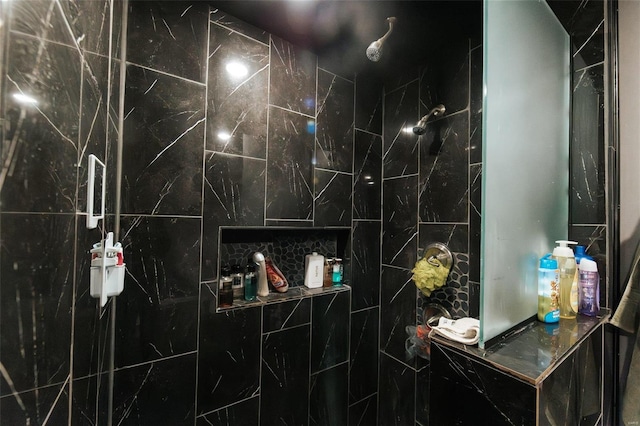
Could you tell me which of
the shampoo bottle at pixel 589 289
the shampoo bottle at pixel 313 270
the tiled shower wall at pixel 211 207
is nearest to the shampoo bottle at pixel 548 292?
the shampoo bottle at pixel 589 289

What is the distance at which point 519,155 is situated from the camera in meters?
0.69

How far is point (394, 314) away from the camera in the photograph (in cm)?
154

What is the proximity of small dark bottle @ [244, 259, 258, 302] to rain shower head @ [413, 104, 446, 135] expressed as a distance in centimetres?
118

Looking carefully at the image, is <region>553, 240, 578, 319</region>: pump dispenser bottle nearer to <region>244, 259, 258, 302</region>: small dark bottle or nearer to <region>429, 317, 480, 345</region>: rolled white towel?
<region>429, 317, 480, 345</region>: rolled white towel

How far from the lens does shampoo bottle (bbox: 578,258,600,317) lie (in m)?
0.83

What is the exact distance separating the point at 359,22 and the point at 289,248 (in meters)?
1.21

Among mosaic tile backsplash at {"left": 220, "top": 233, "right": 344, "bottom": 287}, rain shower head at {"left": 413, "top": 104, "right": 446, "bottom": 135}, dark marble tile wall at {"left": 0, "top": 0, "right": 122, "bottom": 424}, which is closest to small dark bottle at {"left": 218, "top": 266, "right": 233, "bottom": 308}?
mosaic tile backsplash at {"left": 220, "top": 233, "right": 344, "bottom": 287}

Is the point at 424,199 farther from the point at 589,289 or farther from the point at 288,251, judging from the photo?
the point at 288,251

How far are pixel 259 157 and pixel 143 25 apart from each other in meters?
0.64

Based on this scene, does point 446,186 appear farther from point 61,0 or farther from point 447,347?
point 61,0

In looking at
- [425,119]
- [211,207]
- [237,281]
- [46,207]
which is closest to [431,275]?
[425,119]

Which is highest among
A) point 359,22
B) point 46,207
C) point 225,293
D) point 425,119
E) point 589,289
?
point 359,22

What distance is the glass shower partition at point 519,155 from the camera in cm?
58

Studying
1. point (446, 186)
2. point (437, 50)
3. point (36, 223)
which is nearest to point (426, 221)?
point (446, 186)
